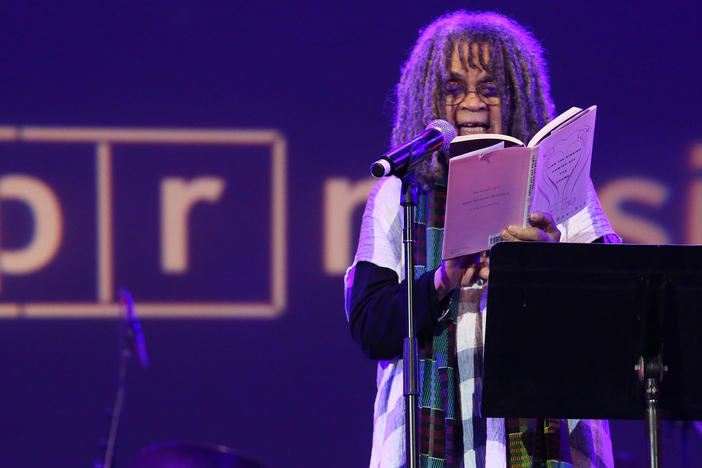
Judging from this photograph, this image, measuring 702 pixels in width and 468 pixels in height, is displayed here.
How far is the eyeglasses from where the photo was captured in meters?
2.00

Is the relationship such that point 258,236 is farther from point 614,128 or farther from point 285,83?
point 614,128

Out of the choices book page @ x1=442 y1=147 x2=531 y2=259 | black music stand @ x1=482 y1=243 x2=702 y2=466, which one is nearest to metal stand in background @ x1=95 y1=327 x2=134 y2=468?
book page @ x1=442 y1=147 x2=531 y2=259

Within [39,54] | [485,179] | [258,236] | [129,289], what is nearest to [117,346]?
[129,289]

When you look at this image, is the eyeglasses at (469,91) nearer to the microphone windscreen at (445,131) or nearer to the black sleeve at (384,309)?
the microphone windscreen at (445,131)

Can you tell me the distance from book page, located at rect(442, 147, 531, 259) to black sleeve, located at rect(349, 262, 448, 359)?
0.11m

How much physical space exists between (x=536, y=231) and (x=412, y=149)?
0.29m

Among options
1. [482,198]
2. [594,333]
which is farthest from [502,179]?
[594,333]

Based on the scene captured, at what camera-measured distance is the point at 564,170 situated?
1795 mm

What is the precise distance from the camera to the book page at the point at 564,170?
1748 millimetres

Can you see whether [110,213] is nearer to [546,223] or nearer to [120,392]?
[120,392]

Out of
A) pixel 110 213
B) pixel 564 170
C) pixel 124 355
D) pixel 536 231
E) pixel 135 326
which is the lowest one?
pixel 124 355

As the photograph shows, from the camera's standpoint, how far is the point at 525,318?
1.60 m

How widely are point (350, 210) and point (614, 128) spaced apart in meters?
1.26

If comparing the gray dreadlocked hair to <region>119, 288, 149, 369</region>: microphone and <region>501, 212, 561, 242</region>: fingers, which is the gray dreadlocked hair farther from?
<region>119, 288, 149, 369</region>: microphone
